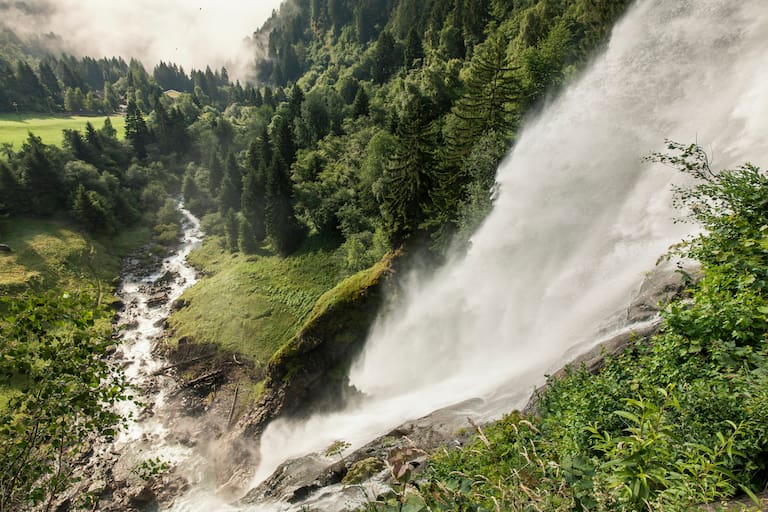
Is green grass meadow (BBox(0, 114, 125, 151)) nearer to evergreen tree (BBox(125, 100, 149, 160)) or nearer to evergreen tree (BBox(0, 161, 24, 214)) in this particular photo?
evergreen tree (BBox(125, 100, 149, 160))

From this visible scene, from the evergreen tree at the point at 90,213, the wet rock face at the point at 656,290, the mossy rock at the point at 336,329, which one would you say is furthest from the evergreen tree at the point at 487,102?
the evergreen tree at the point at 90,213

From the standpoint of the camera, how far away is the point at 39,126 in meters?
122

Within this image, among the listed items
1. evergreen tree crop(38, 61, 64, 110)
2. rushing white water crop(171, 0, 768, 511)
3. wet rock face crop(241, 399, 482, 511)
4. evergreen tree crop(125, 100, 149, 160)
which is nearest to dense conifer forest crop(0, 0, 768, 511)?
evergreen tree crop(125, 100, 149, 160)

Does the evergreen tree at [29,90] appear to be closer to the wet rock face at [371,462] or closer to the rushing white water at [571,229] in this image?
the rushing white water at [571,229]

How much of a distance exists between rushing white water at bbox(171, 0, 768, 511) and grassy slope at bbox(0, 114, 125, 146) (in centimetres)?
11981

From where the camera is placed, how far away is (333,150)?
63688 mm

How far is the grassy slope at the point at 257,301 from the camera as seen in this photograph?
41062mm

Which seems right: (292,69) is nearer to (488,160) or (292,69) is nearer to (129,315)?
(129,315)

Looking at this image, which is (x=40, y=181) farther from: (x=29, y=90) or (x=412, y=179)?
(x=29, y=90)

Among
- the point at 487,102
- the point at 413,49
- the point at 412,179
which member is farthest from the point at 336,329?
the point at 413,49

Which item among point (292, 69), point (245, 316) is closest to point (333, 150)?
point (245, 316)

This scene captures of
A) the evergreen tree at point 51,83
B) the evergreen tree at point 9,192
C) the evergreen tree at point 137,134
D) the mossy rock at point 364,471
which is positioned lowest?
the mossy rock at point 364,471

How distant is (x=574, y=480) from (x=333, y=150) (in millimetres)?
64330

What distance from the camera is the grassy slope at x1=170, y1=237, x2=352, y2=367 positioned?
41062mm
